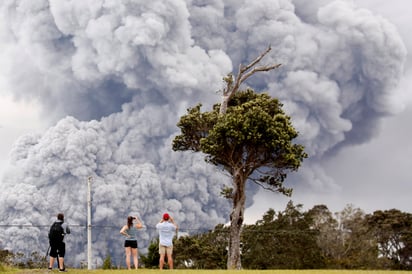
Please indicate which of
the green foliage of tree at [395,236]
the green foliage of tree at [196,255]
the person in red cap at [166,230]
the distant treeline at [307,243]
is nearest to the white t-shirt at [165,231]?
the person in red cap at [166,230]

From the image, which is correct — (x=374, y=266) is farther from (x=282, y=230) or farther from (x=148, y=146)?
(x=148, y=146)

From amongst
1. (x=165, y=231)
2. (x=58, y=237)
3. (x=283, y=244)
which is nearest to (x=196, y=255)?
(x=283, y=244)

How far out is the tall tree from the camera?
3378 cm

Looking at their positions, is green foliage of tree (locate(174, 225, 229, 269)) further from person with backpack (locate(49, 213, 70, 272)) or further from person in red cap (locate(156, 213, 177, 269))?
person with backpack (locate(49, 213, 70, 272))

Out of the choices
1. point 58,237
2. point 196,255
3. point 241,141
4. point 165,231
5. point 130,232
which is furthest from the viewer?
point 196,255

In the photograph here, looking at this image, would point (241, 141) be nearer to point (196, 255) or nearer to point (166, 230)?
point (166, 230)

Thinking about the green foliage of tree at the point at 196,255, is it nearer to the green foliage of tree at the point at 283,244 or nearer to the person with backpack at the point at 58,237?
the green foliage of tree at the point at 283,244

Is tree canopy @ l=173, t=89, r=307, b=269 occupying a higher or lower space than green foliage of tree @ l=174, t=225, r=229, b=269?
higher

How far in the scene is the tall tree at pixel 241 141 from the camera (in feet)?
111

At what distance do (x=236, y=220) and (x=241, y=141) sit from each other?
4.55 m

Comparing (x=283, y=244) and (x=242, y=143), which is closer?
(x=242, y=143)

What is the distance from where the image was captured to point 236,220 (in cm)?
3472

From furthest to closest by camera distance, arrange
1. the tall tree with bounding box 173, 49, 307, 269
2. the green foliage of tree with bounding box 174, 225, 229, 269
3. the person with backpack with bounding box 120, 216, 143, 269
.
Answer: the green foliage of tree with bounding box 174, 225, 229, 269, the tall tree with bounding box 173, 49, 307, 269, the person with backpack with bounding box 120, 216, 143, 269

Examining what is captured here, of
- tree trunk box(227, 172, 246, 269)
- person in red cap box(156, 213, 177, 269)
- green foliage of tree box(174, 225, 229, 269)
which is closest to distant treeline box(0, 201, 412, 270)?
green foliage of tree box(174, 225, 229, 269)
